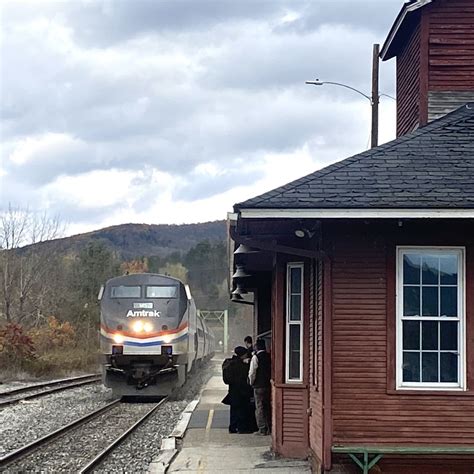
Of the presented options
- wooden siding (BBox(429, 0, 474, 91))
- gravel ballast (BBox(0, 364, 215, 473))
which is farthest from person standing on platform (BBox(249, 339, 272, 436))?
wooden siding (BBox(429, 0, 474, 91))

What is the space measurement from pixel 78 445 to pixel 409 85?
326 inches

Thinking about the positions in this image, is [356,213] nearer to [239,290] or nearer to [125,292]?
[239,290]

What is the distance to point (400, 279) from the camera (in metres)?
10.3

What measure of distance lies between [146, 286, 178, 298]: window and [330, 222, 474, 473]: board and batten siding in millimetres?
15705

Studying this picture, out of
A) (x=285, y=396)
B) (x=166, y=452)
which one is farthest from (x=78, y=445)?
(x=285, y=396)

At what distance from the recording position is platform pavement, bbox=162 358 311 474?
12.0 meters

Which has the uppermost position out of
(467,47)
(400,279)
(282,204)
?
(467,47)

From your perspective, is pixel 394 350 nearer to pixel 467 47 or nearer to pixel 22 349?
pixel 467 47

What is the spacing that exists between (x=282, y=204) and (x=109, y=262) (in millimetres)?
63242

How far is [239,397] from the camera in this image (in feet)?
53.1

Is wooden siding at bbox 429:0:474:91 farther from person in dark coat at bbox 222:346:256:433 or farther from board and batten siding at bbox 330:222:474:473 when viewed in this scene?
person in dark coat at bbox 222:346:256:433

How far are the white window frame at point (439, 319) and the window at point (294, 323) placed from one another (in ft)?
7.25

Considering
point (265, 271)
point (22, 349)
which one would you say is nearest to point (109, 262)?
point (22, 349)

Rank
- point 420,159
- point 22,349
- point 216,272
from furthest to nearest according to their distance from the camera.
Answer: point 216,272, point 22,349, point 420,159
